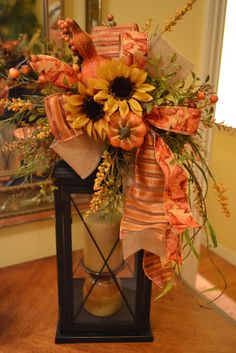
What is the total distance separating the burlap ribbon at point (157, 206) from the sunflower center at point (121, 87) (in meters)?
0.09

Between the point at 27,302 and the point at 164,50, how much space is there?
770 mm

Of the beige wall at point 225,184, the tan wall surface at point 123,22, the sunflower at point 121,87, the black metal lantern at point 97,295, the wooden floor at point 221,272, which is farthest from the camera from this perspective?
the beige wall at point 225,184

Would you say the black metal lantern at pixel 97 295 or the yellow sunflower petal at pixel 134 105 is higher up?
the yellow sunflower petal at pixel 134 105

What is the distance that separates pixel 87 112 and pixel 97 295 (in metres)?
0.49

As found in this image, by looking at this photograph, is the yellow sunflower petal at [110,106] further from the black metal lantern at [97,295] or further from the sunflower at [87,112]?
the black metal lantern at [97,295]

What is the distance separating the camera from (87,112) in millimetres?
604

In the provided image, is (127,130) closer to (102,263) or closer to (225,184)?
(102,263)

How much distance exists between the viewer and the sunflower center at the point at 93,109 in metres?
0.60

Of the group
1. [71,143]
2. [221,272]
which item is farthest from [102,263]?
[221,272]

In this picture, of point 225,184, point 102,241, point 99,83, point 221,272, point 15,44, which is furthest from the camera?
point 225,184

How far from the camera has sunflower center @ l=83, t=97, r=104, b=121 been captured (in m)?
0.60

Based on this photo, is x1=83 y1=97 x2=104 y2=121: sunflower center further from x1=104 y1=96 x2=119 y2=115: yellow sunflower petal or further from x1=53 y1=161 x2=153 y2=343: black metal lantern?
x1=53 y1=161 x2=153 y2=343: black metal lantern

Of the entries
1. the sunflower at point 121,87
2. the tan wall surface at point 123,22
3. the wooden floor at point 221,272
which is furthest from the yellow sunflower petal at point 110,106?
the wooden floor at point 221,272

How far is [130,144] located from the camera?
23.6 inches
